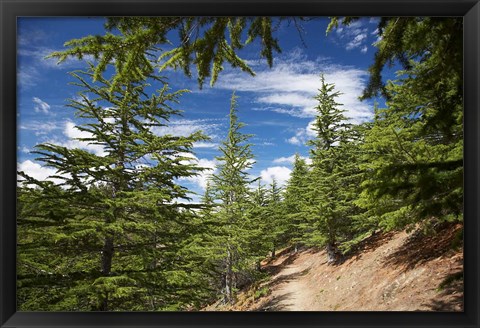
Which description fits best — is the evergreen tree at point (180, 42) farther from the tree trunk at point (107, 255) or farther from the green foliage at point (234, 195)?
the green foliage at point (234, 195)

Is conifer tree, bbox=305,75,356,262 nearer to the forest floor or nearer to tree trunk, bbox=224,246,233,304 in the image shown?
the forest floor

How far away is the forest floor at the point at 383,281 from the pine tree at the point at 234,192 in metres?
1.23

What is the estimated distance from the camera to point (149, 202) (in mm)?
4914

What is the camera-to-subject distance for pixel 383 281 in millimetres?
4859

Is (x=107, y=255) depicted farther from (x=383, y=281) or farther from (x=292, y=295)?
(x=383, y=281)

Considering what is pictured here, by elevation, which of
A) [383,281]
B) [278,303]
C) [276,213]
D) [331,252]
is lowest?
[278,303]

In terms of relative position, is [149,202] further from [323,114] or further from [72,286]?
[323,114]

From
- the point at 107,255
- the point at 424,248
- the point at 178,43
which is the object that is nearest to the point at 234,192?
the point at 107,255

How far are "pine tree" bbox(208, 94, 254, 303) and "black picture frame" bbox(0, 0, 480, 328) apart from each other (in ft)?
17.0

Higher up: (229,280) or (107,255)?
(107,255)

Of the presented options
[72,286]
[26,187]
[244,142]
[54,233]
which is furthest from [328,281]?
[26,187]

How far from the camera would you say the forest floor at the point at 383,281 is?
9.98ft
